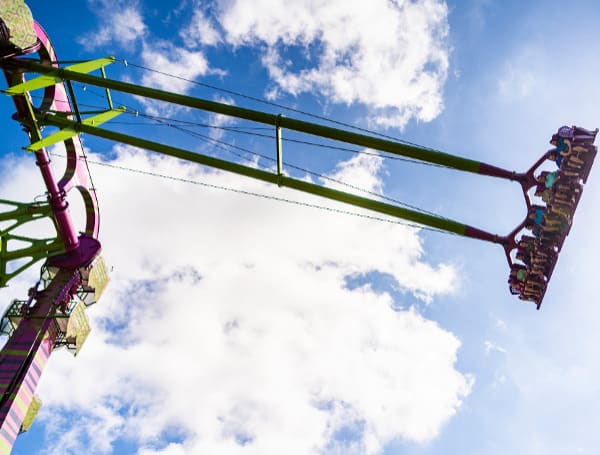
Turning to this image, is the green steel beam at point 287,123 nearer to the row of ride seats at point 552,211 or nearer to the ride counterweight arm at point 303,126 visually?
the ride counterweight arm at point 303,126

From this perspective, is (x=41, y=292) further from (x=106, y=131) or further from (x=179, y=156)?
(x=179, y=156)

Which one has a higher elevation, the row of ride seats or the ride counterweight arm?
the ride counterweight arm

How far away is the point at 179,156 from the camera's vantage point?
9812mm

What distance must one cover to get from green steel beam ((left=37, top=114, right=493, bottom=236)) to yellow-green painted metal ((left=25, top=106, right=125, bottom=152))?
203 mm

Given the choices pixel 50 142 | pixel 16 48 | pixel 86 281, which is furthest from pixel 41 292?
pixel 16 48

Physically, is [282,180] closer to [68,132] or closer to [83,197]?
[68,132]

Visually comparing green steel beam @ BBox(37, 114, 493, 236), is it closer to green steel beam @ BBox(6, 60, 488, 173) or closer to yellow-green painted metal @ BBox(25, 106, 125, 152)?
yellow-green painted metal @ BBox(25, 106, 125, 152)

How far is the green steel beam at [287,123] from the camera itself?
26.7ft

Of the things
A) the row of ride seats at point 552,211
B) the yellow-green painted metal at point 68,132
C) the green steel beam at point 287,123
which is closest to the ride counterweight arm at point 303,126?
the green steel beam at point 287,123

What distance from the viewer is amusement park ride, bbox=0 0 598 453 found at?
24.5 feet

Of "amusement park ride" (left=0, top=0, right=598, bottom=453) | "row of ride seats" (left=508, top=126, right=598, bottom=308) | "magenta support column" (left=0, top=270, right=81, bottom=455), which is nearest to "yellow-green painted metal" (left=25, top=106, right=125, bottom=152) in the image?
"amusement park ride" (left=0, top=0, right=598, bottom=453)

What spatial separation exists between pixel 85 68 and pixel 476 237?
34.4 ft

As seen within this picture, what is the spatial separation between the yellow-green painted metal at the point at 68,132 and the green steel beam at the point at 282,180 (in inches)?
8.0

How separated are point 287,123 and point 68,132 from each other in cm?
615
